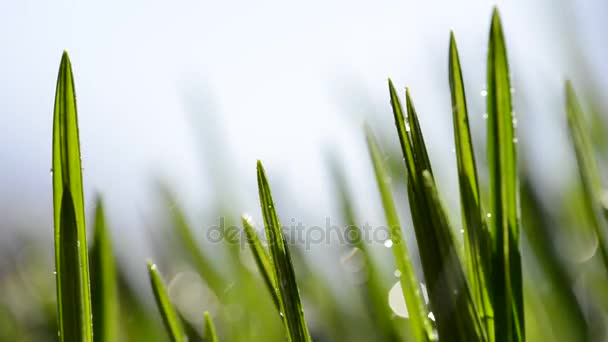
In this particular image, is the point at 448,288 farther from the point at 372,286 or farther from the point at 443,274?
the point at 372,286

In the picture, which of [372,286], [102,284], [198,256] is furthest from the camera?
[198,256]

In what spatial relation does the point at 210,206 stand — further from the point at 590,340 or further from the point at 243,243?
the point at 590,340

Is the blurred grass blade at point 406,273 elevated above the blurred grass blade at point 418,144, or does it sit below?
below

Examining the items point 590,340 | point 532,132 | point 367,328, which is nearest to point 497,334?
point 590,340

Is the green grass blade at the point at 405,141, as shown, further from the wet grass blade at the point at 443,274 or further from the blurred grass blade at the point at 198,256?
the blurred grass blade at the point at 198,256

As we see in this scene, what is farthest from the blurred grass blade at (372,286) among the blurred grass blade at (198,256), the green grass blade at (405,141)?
the green grass blade at (405,141)

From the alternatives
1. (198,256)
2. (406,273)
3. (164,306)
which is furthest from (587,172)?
(198,256)

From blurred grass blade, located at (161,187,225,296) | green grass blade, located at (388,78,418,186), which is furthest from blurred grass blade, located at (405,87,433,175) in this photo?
blurred grass blade, located at (161,187,225,296)

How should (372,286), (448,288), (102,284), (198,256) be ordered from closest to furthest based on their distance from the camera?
(448,288), (102,284), (372,286), (198,256)
